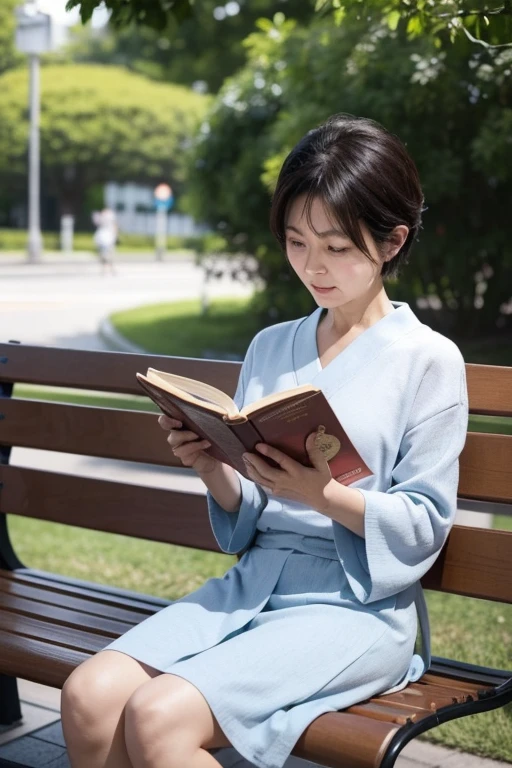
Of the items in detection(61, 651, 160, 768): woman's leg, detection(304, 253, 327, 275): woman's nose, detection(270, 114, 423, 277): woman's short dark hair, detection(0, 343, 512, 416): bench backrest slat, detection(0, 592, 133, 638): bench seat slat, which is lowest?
detection(0, 592, 133, 638): bench seat slat

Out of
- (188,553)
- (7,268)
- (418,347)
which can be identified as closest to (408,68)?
(188,553)

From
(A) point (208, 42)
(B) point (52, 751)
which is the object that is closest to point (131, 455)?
(B) point (52, 751)

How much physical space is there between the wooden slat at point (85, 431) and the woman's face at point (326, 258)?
2.73 feet

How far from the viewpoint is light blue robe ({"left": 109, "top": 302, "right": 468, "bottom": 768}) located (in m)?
2.17

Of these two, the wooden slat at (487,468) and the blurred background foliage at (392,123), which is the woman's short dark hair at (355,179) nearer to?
the wooden slat at (487,468)

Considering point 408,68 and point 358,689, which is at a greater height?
point 408,68

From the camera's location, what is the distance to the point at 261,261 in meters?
13.3

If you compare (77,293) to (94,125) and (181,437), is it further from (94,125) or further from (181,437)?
(181,437)

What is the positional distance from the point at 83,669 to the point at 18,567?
119cm

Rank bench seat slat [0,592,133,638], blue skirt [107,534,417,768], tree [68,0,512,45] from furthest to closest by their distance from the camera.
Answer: tree [68,0,512,45]
bench seat slat [0,592,133,638]
blue skirt [107,534,417,768]

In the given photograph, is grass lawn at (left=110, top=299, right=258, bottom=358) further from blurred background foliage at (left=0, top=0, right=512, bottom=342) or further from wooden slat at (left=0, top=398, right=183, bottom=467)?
wooden slat at (left=0, top=398, right=183, bottom=467)

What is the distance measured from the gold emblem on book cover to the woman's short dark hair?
0.43 m

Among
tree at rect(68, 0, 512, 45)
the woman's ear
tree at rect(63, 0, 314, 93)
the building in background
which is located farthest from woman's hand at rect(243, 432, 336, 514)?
the building in background

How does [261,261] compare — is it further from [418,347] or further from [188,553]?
[418,347]
